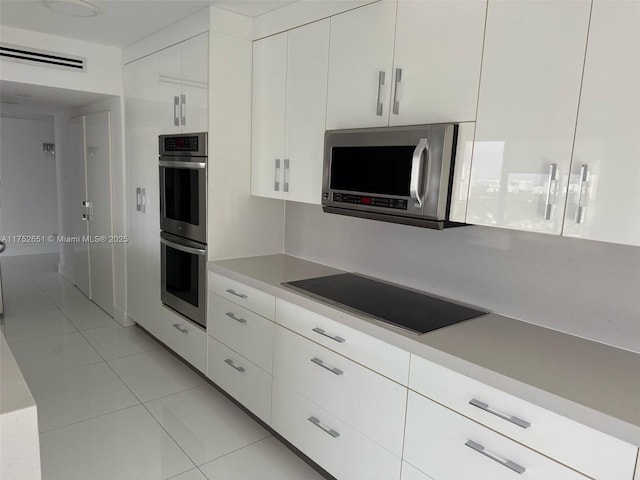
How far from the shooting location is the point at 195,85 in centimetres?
273

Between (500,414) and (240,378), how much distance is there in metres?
1.58

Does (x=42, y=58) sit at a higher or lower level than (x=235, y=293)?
higher

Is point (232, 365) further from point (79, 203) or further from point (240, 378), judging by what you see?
point (79, 203)

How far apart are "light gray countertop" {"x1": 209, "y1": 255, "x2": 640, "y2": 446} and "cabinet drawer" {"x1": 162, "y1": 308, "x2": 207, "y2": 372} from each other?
1137 millimetres

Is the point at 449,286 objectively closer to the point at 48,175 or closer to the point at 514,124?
the point at 514,124

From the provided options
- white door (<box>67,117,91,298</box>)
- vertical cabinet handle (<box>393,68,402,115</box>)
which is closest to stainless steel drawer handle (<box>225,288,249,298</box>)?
vertical cabinet handle (<box>393,68,402,115</box>)

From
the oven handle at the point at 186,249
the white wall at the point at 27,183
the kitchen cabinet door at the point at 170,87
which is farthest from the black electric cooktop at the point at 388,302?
the white wall at the point at 27,183

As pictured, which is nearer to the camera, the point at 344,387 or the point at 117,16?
the point at 344,387

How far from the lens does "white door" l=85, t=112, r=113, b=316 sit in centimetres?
393

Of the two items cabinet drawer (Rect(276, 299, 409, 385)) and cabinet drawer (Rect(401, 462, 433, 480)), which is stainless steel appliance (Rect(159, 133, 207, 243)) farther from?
cabinet drawer (Rect(401, 462, 433, 480))

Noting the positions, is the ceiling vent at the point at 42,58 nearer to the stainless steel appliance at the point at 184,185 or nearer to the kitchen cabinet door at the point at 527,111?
the stainless steel appliance at the point at 184,185

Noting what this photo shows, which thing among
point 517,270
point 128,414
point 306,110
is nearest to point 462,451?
point 517,270

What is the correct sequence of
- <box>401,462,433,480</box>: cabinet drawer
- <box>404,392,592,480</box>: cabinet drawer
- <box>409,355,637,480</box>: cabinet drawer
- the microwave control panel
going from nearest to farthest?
<box>409,355,637,480</box>: cabinet drawer < <box>404,392,592,480</box>: cabinet drawer < <box>401,462,433,480</box>: cabinet drawer < the microwave control panel

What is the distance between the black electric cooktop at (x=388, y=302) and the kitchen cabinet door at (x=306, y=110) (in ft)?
1.54
